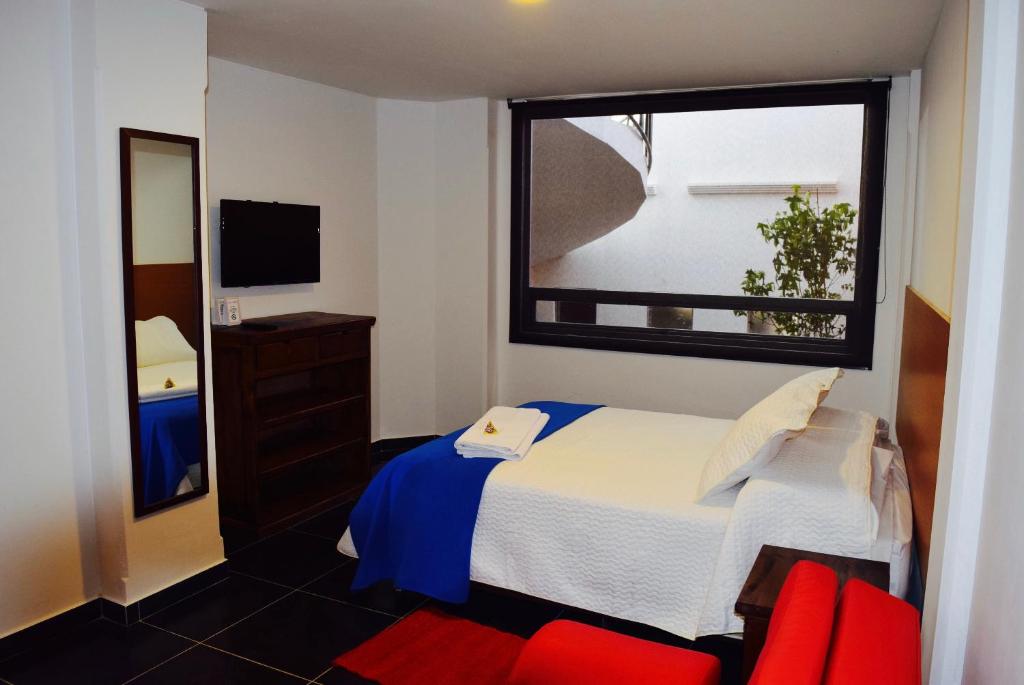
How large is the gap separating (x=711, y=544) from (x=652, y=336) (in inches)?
100

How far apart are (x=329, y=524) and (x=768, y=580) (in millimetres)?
2625

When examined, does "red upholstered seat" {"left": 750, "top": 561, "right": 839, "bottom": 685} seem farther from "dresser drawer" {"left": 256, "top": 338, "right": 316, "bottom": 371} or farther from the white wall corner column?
"dresser drawer" {"left": 256, "top": 338, "right": 316, "bottom": 371}


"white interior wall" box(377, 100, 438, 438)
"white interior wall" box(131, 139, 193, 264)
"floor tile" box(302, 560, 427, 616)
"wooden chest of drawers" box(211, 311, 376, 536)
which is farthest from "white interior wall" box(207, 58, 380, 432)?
"floor tile" box(302, 560, 427, 616)

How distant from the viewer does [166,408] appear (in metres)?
3.22

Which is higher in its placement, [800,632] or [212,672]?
[800,632]

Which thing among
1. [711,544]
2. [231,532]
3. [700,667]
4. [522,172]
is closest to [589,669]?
[700,667]

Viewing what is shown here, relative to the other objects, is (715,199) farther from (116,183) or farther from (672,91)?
(116,183)

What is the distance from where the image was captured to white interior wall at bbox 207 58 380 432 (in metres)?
4.23

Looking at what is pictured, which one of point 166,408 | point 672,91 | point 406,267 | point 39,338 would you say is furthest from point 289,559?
point 672,91

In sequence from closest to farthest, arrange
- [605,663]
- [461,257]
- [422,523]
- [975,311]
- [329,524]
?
[975,311], [605,663], [422,523], [329,524], [461,257]

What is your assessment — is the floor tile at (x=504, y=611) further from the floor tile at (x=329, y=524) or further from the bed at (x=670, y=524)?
the floor tile at (x=329, y=524)

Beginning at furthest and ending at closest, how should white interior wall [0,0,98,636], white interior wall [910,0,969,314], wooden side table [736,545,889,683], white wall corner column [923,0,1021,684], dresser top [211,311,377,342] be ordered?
dresser top [211,311,377,342] → white interior wall [0,0,98,636] → white interior wall [910,0,969,314] → wooden side table [736,545,889,683] → white wall corner column [923,0,1021,684]

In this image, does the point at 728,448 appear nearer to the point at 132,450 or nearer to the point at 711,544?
the point at 711,544

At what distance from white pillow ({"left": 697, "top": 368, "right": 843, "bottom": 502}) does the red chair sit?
0.86m
